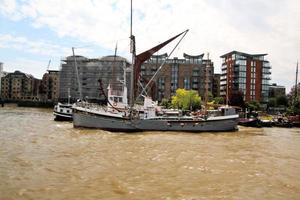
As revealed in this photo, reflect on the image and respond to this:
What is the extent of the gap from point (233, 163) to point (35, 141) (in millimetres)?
18774

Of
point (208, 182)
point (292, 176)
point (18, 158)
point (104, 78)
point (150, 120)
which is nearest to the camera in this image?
point (208, 182)

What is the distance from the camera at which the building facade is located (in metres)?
157

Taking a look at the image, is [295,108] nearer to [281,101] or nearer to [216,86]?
[281,101]

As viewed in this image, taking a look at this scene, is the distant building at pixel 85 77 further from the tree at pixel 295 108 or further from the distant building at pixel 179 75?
the tree at pixel 295 108

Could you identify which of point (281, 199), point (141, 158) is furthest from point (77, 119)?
point (281, 199)

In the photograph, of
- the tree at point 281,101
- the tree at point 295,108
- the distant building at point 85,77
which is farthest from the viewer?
the distant building at point 85,77

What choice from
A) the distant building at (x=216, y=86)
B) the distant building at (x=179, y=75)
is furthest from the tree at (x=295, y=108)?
the distant building at (x=216, y=86)

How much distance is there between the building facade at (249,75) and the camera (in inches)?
6171

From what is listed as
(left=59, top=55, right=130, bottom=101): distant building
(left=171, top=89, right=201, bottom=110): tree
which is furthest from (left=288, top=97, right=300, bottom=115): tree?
(left=59, top=55, right=130, bottom=101): distant building

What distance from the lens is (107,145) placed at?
36.1m

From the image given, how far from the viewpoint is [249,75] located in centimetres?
15725

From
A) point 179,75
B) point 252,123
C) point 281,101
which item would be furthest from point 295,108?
point 179,75

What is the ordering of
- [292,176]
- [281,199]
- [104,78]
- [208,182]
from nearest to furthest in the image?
[281,199] → [208,182] → [292,176] → [104,78]

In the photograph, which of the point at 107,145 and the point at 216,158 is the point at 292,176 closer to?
the point at 216,158
